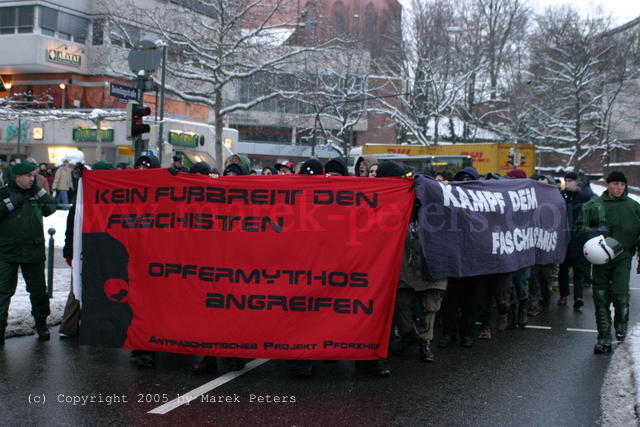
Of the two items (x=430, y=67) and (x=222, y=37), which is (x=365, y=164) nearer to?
(x=222, y=37)

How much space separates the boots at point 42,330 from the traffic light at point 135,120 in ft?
18.0

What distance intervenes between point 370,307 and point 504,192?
314 centimetres

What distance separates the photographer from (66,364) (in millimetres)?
6395

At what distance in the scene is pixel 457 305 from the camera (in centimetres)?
778

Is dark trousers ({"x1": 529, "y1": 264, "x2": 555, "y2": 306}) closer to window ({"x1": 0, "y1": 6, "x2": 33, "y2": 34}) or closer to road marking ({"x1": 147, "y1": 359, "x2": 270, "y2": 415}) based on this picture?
road marking ({"x1": 147, "y1": 359, "x2": 270, "y2": 415})

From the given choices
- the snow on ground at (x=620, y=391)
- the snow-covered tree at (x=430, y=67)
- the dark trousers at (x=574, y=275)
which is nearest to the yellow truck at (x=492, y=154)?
the snow-covered tree at (x=430, y=67)

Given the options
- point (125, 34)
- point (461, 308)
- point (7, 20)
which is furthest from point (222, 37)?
point (7, 20)

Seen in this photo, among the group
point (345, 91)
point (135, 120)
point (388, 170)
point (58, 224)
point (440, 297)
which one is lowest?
point (58, 224)

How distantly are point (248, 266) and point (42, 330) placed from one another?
280cm

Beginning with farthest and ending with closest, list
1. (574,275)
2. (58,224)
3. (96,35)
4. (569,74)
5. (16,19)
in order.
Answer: (569,74) → (96,35) → (16,19) → (58,224) → (574,275)

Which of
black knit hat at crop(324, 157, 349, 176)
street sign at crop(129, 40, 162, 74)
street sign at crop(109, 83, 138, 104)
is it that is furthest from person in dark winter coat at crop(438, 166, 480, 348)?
street sign at crop(129, 40, 162, 74)

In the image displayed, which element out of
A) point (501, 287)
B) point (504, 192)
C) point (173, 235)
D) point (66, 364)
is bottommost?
point (66, 364)

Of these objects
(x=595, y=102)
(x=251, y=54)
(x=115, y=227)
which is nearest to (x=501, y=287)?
(x=115, y=227)

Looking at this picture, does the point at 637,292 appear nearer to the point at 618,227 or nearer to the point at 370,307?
the point at 618,227
